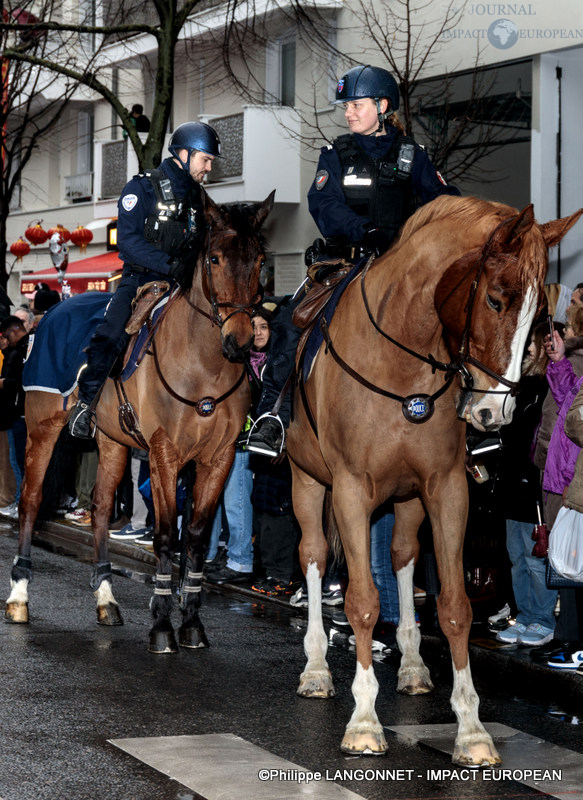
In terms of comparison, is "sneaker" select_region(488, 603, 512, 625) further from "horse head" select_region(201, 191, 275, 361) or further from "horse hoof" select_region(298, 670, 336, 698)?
"horse head" select_region(201, 191, 275, 361)

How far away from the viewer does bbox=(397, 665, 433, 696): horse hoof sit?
7.19 meters

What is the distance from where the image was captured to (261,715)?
6668 millimetres

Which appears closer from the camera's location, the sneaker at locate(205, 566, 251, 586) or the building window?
the sneaker at locate(205, 566, 251, 586)

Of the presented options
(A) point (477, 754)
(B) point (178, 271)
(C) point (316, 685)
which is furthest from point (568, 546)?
(B) point (178, 271)

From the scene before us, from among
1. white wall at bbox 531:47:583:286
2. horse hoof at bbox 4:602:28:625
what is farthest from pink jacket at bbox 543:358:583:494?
white wall at bbox 531:47:583:286

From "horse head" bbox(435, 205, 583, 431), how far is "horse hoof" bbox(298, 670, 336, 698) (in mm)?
2368

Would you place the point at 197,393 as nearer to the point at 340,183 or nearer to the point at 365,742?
the point at 340,183

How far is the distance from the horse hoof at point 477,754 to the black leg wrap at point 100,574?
411cm

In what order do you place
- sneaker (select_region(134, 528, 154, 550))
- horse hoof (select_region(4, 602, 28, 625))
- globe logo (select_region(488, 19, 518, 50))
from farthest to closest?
globe logo (select_region(488, 19, 518, 50)) → sneaker (select_region(134, 528, 154, 550)) → horse hoof (select_region(4, 602, 28, 625))

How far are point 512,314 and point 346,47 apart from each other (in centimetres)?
1762

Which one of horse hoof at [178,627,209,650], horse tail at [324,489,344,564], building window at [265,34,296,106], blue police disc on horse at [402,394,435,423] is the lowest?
horse hoof at [178,627,209,650]

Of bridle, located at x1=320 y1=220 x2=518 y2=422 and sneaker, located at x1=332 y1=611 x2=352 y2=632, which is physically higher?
bridle, located at x1=320 y1=220 x2=518 y2=422

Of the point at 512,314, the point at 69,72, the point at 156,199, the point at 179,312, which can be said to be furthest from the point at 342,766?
A: the point at 69,72

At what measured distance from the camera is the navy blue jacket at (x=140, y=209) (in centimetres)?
874
